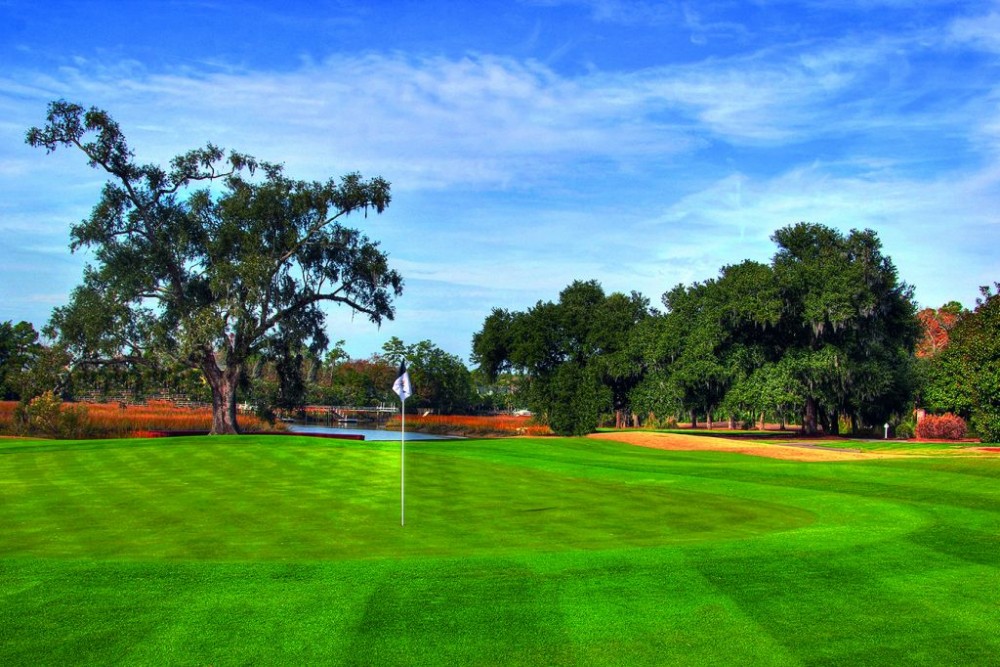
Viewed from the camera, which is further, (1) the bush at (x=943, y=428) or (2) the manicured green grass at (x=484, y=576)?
(1) the bush at (x=943, y=428)

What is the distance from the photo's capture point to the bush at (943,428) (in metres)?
54.9

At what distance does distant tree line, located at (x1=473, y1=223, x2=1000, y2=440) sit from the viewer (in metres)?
56.3

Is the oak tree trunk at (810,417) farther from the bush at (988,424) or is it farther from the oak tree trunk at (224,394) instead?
the oak tree trunk at (224,394)

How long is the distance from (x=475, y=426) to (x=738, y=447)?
Answer: 3502cm

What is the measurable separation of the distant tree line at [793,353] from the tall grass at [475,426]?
219cm

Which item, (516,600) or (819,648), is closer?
(819,648)

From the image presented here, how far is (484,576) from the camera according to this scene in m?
10.2

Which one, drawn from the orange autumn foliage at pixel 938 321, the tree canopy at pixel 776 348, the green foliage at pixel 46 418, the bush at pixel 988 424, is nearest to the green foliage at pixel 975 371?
the bush at pixel 988 424

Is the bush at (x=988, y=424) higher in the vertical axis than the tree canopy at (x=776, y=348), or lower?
lower

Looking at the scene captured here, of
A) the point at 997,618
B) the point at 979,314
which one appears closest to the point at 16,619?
the point at 997,618

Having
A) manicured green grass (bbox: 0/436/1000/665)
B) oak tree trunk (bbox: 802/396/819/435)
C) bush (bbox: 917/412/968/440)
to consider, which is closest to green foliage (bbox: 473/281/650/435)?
oak tree trunk (bbox: 802/396/819/435)

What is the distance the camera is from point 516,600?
9297 mm

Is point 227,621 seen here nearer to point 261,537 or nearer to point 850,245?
point 261,537

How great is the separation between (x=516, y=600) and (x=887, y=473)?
2321 centimetres
